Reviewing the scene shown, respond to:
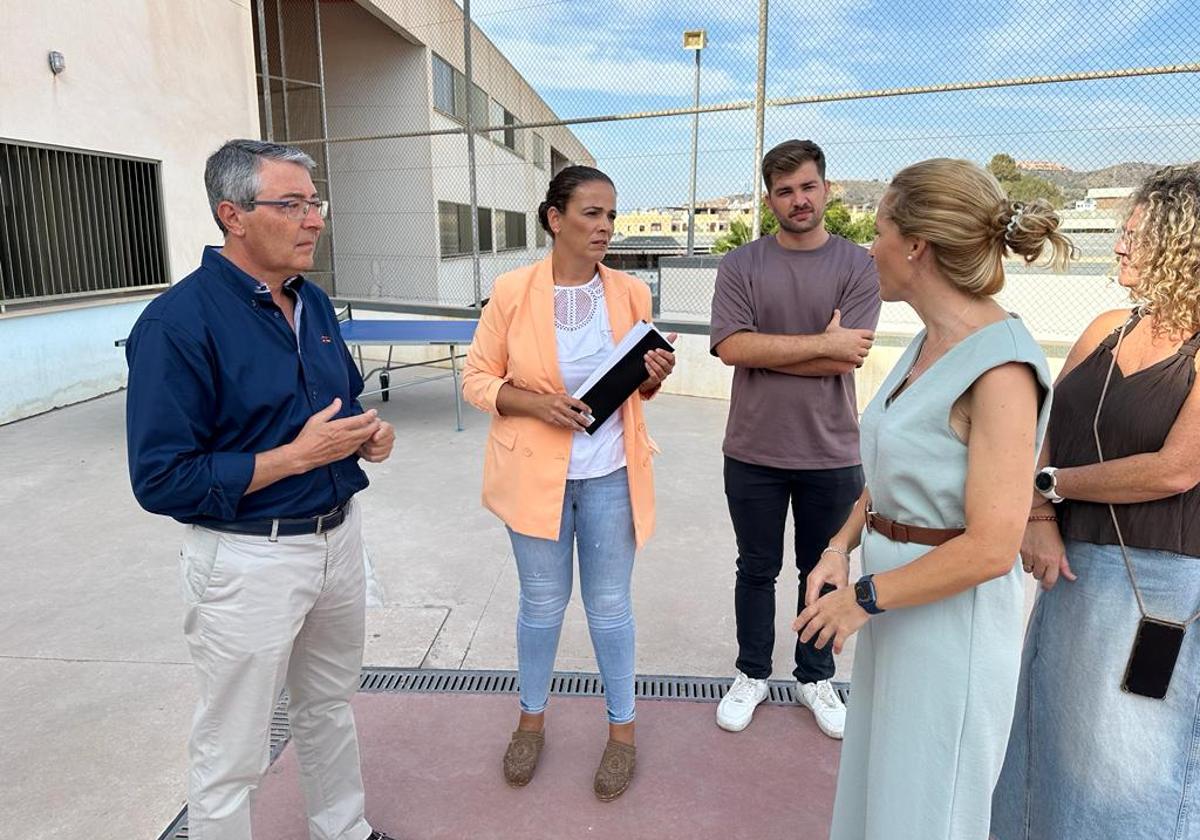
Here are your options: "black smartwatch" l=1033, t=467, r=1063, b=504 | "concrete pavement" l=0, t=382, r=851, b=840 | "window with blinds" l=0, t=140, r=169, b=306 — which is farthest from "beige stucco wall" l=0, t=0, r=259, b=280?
"black smartwatch" l=1033, t=467, r=1063, b=504

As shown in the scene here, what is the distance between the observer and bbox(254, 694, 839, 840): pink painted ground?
2.29 metres

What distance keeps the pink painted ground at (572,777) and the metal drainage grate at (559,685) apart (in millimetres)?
47

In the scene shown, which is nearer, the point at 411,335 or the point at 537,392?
the point at 537,392

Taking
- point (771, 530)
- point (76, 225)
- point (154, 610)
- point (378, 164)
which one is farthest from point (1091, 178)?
point (378, 164)

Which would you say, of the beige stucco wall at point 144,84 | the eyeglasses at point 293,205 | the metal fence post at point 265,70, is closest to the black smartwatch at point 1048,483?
the eyeglasses at point 293,205

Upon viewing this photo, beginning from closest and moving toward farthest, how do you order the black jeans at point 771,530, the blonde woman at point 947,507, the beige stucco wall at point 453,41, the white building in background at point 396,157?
1. the blonde woman at point 947,507
2. the black jeans at point 771,530
3. the beige stucco wall at point 453,41
4. the white building in background at point 396,157

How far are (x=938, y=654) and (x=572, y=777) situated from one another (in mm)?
1394

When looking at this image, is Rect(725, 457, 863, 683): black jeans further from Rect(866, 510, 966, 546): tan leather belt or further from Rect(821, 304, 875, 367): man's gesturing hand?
Rect(866, 510, 966, 546): tan leather belt

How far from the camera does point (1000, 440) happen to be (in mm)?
1342

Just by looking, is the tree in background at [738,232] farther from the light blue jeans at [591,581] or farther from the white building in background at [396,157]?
the light blue jeans at [591,581]

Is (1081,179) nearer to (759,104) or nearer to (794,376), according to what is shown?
(759,104)

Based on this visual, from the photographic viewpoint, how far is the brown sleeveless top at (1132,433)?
1.67 meters

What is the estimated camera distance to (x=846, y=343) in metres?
2.48

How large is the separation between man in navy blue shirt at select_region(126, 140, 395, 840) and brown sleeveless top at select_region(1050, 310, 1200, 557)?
161 centimetres
